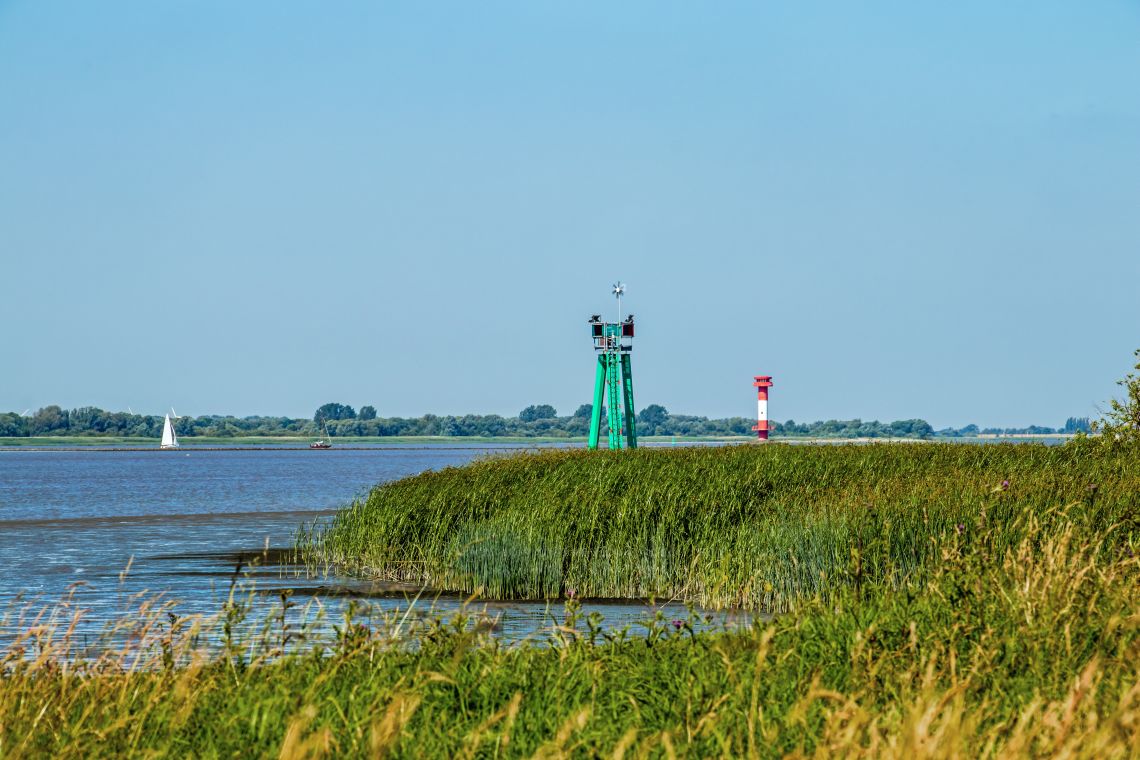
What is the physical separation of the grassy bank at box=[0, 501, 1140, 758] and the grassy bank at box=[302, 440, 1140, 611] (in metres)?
3.81

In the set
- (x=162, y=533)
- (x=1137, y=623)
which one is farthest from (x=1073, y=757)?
(x=162, y=533)

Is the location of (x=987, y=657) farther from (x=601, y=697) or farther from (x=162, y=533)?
(x=162, y=533)

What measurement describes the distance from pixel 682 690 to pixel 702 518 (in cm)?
1126

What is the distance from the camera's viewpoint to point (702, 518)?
59.9 ft

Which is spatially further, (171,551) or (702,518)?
(171,551)

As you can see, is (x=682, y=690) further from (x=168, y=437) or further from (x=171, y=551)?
(x=168, y=437)

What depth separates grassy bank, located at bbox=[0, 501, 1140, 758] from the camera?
18.9ft

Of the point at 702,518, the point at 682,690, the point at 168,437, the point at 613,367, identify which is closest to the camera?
the point at 682,690

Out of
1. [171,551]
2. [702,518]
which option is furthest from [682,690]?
[171,551]

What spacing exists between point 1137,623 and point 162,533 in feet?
91.1

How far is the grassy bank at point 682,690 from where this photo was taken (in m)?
5.75

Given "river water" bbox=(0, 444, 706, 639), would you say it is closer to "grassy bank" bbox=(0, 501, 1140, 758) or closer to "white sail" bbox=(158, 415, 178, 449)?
"grassy bank" bbox=(0, 501, 1140, 758)

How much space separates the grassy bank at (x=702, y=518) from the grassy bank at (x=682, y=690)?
3.81m

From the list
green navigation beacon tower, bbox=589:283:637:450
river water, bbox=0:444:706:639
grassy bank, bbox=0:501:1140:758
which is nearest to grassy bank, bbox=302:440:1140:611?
river water, bbox=0:444:706:639
